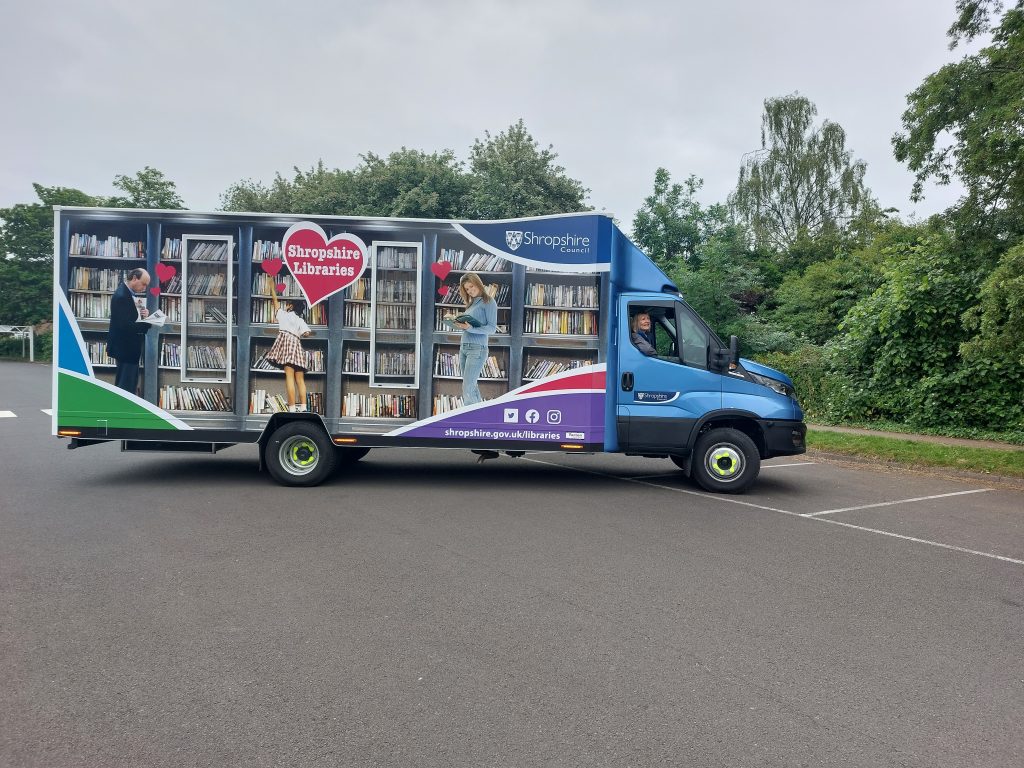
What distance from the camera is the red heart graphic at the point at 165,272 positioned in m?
8.82

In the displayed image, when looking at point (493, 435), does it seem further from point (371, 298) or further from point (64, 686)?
point (64, 686)

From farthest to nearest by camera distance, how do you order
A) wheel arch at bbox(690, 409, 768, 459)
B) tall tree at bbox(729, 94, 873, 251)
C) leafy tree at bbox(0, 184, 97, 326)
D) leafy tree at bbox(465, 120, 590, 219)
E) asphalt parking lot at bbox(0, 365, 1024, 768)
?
leafy tree at bbox(0, 184, 97, 326) → tall tree at bbox(729, 94, 873, 251) → leafy tree at bbox(465, 120, 590, 219) → wheel arch at bbox(690, 409, 768, 459) → asphalt parking lot at bbox(0, 365, 1024, 768)

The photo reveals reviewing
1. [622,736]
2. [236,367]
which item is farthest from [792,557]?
[236,367]

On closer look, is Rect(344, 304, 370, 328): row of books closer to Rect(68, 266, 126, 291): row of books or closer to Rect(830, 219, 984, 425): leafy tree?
Rect(68, 266, 126, 291): row of books

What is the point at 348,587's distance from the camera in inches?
204

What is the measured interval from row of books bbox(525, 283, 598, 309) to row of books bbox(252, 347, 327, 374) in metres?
2.61

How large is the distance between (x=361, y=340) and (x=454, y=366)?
1179 millimetres

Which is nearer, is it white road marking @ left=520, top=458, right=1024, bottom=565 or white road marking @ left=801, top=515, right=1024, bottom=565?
white road marking @ left=801, top=515, right=1024, bottom=565

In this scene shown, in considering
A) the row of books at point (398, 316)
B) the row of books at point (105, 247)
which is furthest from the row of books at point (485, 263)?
the row of books at point (105, 247)

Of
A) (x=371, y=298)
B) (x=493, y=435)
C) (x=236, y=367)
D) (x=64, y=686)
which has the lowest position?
(x=64, y=686)

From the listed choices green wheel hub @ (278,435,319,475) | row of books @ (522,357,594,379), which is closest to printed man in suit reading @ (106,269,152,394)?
green wheel hub @ (278,435,319,475)

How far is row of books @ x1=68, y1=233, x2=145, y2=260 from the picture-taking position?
28.6 feet

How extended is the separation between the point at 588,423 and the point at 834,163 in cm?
4224

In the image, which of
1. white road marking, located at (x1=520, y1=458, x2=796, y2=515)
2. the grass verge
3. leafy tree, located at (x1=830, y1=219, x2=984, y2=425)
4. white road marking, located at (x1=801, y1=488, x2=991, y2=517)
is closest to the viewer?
white road marking, located at (x1=801, y1=488, x2=991, y2=517)
